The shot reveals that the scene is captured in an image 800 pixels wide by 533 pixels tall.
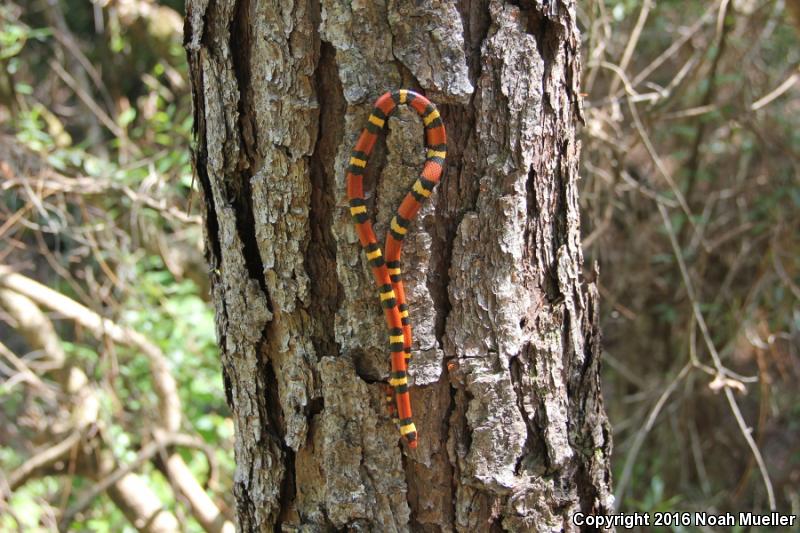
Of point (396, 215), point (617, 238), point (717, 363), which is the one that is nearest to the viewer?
point (396, 215)

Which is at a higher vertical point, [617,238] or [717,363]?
[617,238]

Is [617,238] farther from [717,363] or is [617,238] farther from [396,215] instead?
[396,215]

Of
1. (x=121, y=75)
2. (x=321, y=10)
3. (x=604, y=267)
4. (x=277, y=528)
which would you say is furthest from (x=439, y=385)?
(x=121, y=75)

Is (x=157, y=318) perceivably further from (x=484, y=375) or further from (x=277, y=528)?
(x=484, y=375)

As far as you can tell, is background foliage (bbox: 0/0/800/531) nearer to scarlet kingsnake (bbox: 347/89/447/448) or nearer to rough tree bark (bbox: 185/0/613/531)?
rough tree bark (bbox: 185/0/613/531)

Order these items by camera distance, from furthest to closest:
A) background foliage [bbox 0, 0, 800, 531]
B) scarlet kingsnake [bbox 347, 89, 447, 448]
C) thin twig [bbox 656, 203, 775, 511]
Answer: background foliage [bbox 0, 0, 800, 531] < thin twig [bbox 656, 203, 775, 511] < scarlet kingsnake [bbox 347, 89, 447, 448]

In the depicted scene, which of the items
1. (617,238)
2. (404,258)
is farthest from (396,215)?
(617,238)

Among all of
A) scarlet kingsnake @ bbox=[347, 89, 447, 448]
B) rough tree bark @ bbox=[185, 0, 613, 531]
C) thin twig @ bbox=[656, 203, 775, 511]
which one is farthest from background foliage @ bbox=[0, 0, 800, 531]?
scarlet kingsnake @ bbox=[347, 89, 447, 448]
